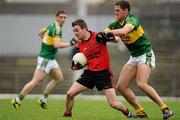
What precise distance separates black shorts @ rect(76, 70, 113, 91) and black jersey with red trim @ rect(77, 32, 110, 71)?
0.09 m

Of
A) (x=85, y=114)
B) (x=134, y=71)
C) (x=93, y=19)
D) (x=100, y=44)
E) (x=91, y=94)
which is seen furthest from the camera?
(x=93, y=19)

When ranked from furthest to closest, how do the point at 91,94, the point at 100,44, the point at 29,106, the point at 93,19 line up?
the point at 93,19 → the point at 91,94 → the point at 29,106 → the point at 100,44

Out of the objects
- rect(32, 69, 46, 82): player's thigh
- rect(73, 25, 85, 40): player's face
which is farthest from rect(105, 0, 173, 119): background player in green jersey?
rect(32, 69, 46, 82): player's thigh

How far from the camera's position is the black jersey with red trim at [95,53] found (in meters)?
12.6

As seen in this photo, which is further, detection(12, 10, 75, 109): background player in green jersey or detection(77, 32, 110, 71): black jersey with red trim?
detection(12, 10, 75, 109): background player in green jersey

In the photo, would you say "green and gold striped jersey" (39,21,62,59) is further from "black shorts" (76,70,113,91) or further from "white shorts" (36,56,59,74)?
"black shorts" (76,70,113,91)

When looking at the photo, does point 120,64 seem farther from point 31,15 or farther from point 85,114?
point 85,114

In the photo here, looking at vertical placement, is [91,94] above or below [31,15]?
below

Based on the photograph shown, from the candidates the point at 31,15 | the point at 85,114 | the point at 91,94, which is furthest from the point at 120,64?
the point at 85,114

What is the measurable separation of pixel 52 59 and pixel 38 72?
0.48m

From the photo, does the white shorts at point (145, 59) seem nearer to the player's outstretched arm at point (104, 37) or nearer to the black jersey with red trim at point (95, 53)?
the black jersey with red trim at point (95, 53)

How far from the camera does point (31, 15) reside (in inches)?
1100

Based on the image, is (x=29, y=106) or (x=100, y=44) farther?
(x=29, y=106)

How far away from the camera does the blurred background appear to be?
25.5 m
